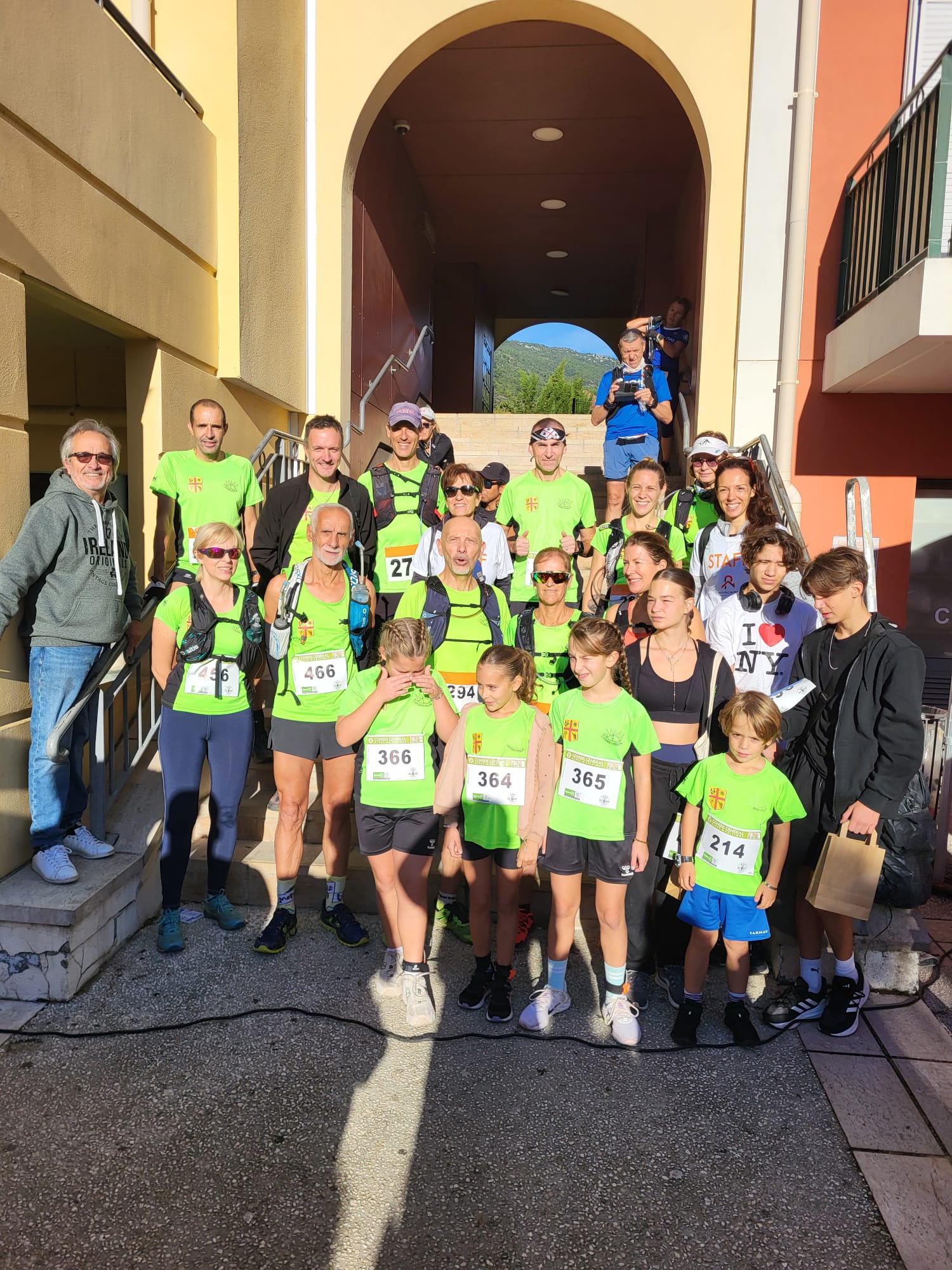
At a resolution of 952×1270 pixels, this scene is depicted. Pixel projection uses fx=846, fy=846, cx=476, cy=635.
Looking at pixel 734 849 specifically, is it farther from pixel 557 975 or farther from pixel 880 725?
pixel 557 975

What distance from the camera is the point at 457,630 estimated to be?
3828 mm

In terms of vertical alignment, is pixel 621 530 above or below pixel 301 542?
above

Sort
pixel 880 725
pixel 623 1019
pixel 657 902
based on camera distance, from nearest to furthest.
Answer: pixel 880 725 → pixel 623 1019 → pixel 657 902

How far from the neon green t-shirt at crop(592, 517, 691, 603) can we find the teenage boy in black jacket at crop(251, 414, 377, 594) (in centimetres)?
142

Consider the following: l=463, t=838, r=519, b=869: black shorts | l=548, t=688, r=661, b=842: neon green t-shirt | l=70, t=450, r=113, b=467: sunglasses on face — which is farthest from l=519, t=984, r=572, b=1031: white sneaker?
l=70, t=450, r=113, b=467: sunglasses on face

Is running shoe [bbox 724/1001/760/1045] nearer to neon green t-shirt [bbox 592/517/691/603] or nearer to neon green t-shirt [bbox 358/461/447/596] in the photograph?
neon green t-shirt [bbox 592/517/691/603]

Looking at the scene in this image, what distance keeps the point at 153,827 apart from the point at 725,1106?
2912 mm

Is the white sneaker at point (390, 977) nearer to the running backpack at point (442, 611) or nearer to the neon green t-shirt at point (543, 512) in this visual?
the running backpack at point (442, 611)

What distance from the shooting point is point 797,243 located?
6996mm

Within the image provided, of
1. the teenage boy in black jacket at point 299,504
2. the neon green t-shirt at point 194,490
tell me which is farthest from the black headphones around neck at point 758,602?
the neon green t-shirt at point 194,490

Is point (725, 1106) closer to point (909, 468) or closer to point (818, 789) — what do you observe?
point (818, 789)

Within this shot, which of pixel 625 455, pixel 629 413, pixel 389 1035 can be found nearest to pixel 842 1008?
pixel 389 1035

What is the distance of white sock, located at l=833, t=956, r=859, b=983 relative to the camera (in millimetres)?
3473

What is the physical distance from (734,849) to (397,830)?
1344 mm
